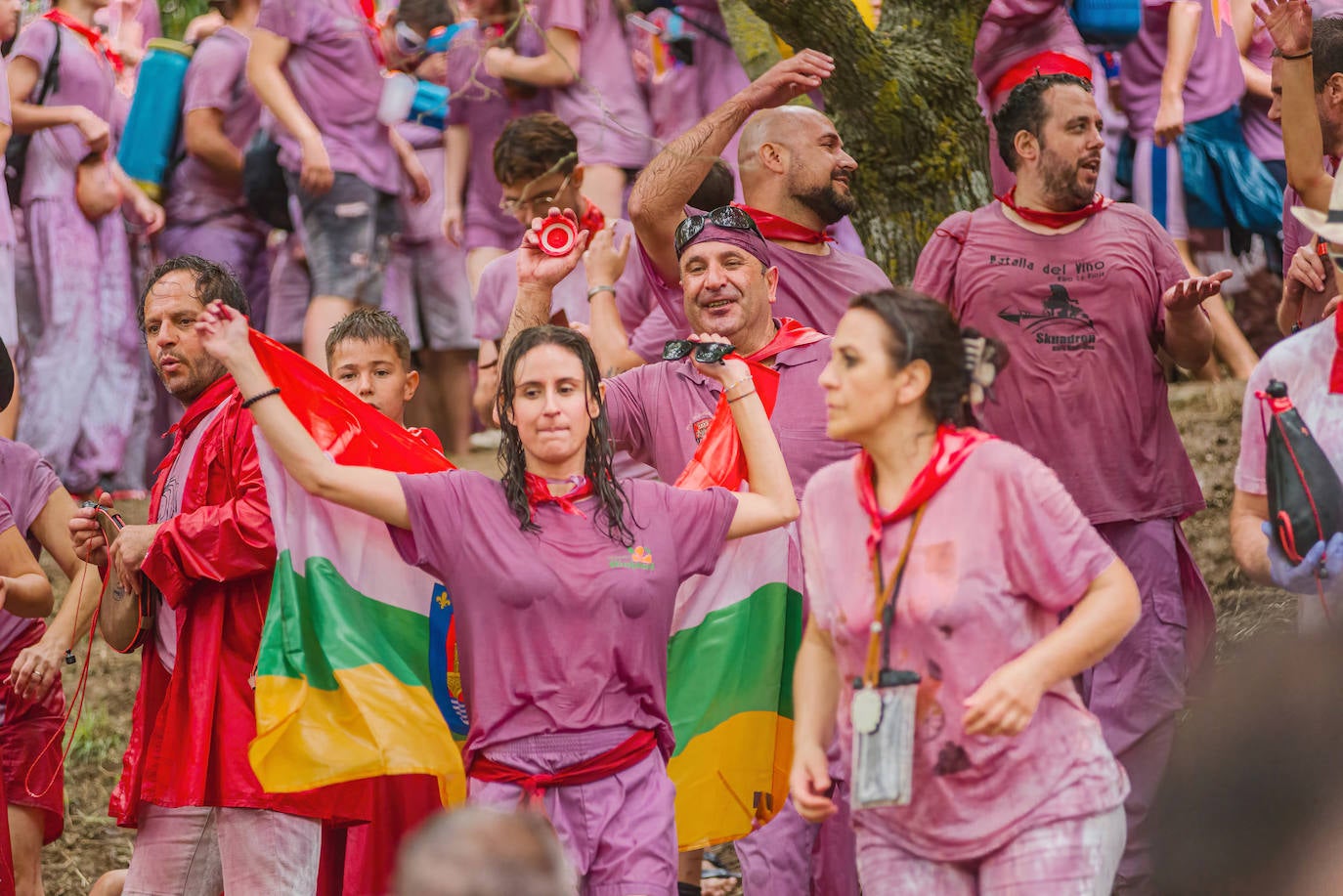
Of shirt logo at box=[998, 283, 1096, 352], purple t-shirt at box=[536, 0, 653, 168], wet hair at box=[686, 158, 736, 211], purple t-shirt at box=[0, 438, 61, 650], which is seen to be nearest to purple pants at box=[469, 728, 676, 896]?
shirt logo at box=[998, 283, 1096, 352]

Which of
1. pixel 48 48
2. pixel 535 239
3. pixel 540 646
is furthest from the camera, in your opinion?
pixel 48 48

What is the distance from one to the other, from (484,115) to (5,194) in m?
2.48

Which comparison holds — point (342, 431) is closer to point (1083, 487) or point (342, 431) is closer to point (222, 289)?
point (222, 289)

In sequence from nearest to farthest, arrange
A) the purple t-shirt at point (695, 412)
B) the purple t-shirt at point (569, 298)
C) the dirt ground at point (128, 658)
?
the purple t-shirt at point (695, 412) < the purple t-shirt at point (569, 298) < the dirt ground at point (128, 658)

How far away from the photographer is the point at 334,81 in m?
9.64

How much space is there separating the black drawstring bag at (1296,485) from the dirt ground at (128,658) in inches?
93.4

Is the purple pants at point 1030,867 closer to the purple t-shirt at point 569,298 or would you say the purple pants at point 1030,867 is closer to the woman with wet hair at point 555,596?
the woman with wet hair at point 555,596

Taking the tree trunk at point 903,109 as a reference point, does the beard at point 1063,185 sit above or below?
below

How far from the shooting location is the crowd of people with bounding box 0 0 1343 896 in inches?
150

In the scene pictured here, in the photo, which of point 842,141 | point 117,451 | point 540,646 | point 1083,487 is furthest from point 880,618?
point 117,451

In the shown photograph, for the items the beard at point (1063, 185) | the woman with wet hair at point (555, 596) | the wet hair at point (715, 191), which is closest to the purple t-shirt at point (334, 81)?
the wet hair at point (715, 191)

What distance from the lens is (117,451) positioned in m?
9.68

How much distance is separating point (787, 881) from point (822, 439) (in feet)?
4.20

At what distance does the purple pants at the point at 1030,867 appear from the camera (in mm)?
3705
